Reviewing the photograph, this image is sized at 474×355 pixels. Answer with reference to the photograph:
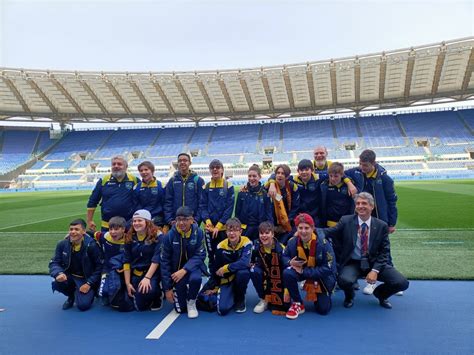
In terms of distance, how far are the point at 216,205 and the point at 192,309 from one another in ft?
4.89

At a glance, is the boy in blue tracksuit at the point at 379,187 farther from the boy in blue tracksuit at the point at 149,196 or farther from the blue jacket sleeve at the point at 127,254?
the blue jacket sleeve at the point at 127,254

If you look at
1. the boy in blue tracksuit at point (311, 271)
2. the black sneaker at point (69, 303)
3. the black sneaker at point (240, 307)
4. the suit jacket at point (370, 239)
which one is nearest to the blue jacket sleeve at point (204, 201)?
the black sneaker at point (240, 307)

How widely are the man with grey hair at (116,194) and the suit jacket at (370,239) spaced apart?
292 centimetres

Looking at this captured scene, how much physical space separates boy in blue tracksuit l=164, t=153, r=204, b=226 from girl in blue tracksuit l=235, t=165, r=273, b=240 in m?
0.70

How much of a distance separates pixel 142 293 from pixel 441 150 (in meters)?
37.3

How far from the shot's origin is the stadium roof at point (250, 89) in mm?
28891

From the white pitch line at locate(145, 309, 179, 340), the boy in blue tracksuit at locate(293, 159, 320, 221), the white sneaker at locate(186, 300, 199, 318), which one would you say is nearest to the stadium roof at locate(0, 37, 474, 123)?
the boy in blue tracksuit at locate(293, 159, 320, 221)

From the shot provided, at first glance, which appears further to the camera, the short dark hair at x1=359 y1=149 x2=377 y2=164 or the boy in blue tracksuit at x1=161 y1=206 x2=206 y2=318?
the short dark hair at x1=359 y1=149 x2=377 y2=164

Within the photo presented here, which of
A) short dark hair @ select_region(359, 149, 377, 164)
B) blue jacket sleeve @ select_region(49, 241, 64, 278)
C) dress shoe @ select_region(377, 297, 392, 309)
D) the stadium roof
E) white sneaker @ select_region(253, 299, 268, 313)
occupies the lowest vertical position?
dress shoe @ select_region(377, 297, 392, 309)

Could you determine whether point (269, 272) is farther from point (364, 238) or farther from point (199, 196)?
point (199, 196)

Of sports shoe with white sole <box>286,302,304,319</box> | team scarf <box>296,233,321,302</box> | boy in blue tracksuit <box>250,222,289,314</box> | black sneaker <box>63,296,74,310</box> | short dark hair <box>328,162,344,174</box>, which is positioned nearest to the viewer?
sports shoe with white sole <box>286,302,304,319</box>

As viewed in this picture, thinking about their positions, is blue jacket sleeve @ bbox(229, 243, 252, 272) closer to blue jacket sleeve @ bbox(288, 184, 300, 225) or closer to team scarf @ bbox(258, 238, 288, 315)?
team scarf @ bbox(258, 238, 288, 315)

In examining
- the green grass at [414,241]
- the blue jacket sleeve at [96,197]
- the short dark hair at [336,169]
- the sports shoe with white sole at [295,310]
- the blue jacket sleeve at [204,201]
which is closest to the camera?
the sports shoe with white sole at [295,310]

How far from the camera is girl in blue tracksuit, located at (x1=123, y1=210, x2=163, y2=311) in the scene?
373 centimetres
